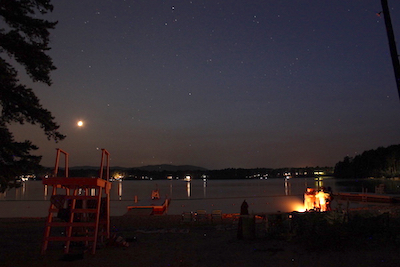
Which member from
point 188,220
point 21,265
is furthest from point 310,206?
point 21,265

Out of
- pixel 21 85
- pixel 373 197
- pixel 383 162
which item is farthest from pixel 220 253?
pixel 383 162

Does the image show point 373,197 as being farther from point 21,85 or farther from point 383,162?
point 383,162

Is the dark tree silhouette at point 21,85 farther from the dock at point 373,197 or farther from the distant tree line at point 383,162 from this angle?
the distant tree line at point 383,162

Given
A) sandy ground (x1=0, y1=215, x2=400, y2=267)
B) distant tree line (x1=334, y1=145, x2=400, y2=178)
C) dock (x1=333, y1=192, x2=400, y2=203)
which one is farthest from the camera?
distant tree line (x1=334, y1=145, x2=400, y2=178)

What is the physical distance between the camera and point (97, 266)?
9.25 meters

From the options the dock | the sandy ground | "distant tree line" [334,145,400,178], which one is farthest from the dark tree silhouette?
"distant tree line" [334,145,400,178]

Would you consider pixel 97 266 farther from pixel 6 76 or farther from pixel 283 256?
pixel 6 76

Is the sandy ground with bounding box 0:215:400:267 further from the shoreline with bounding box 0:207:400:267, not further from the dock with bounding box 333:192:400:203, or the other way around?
the dock with bounding box 333:192:400:203

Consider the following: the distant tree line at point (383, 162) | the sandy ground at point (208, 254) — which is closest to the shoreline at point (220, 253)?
the sandy ground at point (208, 254)

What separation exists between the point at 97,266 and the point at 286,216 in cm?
699

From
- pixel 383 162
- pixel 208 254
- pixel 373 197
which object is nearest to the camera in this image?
pixel 208 254

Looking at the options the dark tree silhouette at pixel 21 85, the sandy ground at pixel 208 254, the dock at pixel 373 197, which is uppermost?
the dark tree silhouette at pixel 21 85

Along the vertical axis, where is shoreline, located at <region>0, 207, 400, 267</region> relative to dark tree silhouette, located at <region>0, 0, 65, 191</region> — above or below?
below

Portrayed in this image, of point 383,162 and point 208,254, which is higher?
point 383,162
